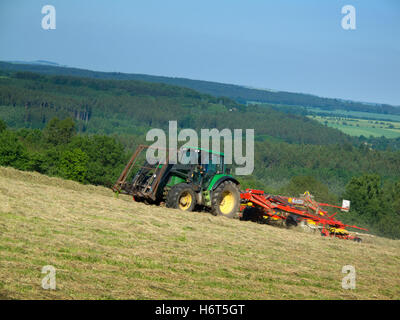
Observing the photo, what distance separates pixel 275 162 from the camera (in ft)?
353

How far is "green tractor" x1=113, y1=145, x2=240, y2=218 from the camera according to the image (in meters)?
17.0

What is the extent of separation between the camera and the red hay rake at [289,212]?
18.7 m

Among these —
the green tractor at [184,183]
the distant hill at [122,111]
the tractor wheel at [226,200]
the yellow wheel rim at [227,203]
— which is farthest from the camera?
the distant hill at [122,111]

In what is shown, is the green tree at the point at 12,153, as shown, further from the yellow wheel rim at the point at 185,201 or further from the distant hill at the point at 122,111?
the distant hill at the point at 122,111

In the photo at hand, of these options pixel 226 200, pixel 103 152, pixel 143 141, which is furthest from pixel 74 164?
pixel 143 141

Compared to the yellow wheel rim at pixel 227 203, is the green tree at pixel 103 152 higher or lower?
lower

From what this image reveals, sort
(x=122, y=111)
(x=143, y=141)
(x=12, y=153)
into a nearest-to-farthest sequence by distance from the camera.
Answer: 1. (x=12, y=153)
2. (x=143, y=141)
3. (x=122, y=111)

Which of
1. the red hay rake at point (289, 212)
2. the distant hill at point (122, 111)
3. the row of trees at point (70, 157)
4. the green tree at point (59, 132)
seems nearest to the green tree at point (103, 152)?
the row of trees at point (70, 157)

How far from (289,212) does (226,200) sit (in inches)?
91.0

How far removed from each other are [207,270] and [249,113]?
596ft

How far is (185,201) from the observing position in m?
17.5
